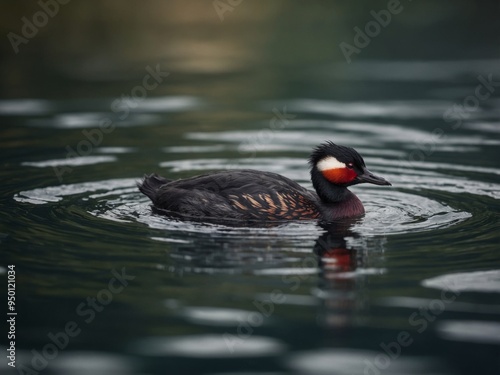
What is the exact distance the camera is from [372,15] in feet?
94.9

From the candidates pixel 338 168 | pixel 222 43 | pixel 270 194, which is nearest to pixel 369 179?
pixel 338 168

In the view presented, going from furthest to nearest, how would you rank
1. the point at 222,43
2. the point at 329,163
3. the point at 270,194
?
the point at 222,43 → the point at 329,163 → the point at 270,194

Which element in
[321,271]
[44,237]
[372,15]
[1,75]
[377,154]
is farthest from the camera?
[372,15]

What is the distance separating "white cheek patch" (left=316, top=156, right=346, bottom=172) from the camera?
1164 cm

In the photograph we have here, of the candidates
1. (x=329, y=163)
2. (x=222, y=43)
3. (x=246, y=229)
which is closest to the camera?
(x=246, y=229)

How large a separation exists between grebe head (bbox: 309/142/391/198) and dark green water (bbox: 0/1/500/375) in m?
0.56

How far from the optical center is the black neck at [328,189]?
11734 millimetres

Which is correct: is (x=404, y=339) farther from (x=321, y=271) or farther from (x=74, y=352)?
(x=74, y=352)

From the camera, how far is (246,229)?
35.7 feet

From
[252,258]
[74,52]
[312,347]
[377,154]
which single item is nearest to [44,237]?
[252,258]

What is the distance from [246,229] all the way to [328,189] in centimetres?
138

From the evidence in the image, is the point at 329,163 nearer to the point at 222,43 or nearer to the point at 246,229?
the point at 246,229

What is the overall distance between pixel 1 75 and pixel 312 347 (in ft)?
51.9

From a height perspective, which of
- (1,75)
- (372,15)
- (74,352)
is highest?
(372,15)
